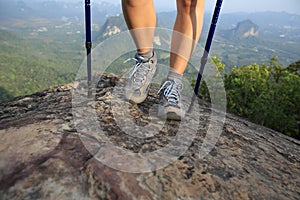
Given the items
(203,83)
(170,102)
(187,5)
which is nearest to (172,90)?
(170,102)

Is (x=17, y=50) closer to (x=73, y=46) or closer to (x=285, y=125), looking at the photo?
(x=73, y=46)

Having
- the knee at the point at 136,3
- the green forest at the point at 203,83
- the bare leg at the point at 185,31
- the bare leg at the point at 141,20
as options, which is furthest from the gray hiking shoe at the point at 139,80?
the green forest at the point at 203,83

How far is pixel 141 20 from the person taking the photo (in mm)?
2369

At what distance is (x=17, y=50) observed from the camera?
128 m

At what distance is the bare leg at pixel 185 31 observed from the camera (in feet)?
8.14

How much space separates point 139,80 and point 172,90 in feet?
1.33

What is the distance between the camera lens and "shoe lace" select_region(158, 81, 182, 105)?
248 centimetres

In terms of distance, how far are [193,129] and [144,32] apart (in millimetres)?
1206

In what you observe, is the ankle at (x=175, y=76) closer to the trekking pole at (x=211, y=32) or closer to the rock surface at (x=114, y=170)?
the trekking pole at (x=211, y=32)

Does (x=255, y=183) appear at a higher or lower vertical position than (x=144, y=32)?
lower

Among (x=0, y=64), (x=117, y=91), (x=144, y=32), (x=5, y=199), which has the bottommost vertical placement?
(x=0, y=64)

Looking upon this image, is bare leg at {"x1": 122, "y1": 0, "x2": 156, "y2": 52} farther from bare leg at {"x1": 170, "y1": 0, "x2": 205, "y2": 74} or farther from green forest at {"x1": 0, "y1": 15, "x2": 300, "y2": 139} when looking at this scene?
green forest at {"x1": 0, "y1": 15, "x2": 300, "y2": 139}

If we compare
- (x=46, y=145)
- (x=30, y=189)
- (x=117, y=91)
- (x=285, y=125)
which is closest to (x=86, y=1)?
(x=117, y=91)

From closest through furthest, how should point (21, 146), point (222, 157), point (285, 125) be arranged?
point (21, 146) < point (222, 157) < point (285, 125)
